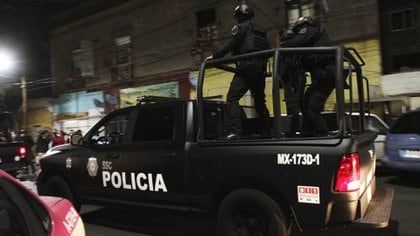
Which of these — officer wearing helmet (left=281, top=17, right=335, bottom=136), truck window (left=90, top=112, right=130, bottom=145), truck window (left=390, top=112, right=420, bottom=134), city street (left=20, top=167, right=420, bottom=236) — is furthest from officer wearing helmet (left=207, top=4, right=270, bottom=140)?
truck window (left=390, top=112, right=420, bottom=134)

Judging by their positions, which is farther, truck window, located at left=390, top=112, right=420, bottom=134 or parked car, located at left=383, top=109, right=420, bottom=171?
truck window, located at left=390, top=112, right=420, bottom=134

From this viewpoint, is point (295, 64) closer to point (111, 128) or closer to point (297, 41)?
point (297, 41)

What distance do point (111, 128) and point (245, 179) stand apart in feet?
8.04

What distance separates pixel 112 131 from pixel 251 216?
257 centimetres

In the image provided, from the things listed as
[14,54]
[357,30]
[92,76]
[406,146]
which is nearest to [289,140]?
[406,146]

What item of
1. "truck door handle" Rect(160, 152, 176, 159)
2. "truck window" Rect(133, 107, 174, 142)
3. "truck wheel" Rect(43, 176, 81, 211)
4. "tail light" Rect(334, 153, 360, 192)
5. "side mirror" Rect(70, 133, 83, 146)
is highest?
"truck window" Rect(133, 107, 174, 142)

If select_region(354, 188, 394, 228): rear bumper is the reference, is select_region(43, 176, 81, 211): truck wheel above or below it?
above

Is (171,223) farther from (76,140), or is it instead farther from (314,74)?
(314,74)

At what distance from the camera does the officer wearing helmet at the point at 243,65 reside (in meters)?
5.30

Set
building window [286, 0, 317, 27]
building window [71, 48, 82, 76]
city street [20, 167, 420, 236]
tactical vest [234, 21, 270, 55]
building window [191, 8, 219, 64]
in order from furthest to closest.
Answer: building window [71, 48, 82, 76], building window [191, 8, 219, 64], building window [286, 0, 317, 27], city street [20, 167, 420, 236], tactical vest [234, 21, 270, 55]

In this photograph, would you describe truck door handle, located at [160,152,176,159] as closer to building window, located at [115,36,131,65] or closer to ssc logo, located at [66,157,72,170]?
ssc logo, located at [66,157,72,170]

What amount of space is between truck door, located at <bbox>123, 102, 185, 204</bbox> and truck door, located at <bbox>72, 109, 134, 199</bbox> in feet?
0.65

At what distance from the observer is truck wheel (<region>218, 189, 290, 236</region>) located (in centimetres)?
449

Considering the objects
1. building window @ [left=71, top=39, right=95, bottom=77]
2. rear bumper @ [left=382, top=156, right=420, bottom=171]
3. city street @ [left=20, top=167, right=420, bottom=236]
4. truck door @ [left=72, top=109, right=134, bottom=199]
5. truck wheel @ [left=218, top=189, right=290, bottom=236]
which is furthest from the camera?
building window @ [left=71, top=39, right=95, bottom=77]
